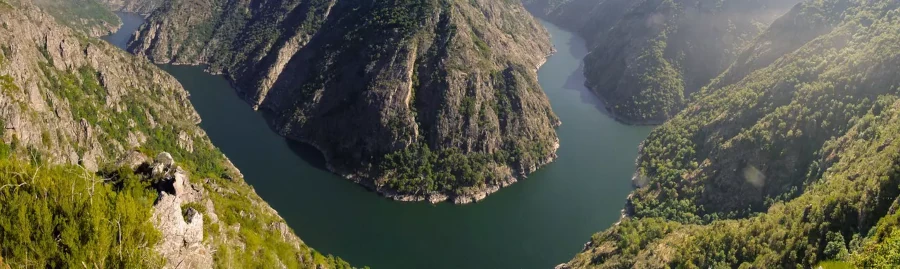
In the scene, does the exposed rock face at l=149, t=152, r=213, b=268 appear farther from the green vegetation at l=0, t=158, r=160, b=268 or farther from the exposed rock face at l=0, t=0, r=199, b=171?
the exposed rock face at l=0, t=0, r=199, b=171

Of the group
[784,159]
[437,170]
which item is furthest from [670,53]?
[437,170]

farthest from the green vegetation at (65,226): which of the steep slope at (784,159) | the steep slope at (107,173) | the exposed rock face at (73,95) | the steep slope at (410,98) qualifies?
the steep slope at (410,98)

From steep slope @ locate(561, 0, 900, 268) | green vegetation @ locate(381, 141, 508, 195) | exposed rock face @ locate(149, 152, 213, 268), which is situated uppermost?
steep slope @ locate(561, 0, 900, 268)

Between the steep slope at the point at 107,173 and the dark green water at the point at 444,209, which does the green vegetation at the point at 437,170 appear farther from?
the steep slope at the point at 107,173

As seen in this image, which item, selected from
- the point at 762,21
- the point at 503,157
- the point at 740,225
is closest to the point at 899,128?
the point at 740,225

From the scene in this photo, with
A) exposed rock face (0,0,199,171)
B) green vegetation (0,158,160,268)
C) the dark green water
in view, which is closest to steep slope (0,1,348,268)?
green vegetation (0,158,160,268)

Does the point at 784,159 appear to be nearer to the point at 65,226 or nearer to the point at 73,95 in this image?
the point at 65,226
